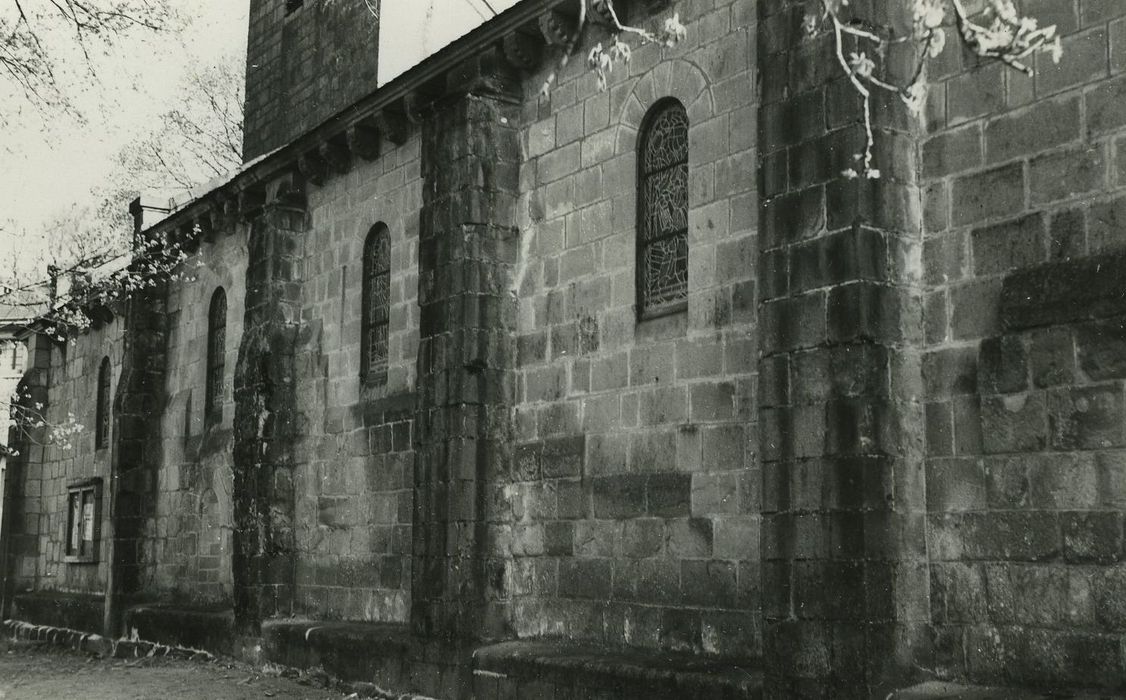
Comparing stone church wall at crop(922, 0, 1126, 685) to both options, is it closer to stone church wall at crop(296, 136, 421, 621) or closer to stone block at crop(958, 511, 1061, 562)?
stone block at crop(958, 511, 1061, 562)

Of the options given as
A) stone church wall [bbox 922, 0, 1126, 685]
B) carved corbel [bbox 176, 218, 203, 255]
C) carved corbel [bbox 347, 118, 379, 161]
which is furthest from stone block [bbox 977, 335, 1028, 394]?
carved corbel [bbox 176, 218, 203, 255]

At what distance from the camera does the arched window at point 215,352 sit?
18394 mm

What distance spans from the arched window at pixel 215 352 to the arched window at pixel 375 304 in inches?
186

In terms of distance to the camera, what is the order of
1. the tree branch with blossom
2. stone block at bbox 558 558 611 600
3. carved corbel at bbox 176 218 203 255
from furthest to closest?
carved corbel at bbox 176 218 203 255 → stone block at bbox 558 558 611 600 → the tree branch with blossom

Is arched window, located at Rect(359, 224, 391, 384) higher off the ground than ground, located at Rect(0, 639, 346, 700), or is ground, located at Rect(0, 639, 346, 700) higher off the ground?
arched window, located at Rect(359, 224, 391, 384)

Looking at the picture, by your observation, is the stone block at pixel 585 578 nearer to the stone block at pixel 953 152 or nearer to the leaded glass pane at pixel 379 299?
the stone block at pixel 953 152

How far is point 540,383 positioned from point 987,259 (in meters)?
4.79

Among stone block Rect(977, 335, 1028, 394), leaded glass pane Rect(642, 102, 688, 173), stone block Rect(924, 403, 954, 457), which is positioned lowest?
stone block Rect(924, 403, 954, 457)

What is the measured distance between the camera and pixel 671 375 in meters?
9.66

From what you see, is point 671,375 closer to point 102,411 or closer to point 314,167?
point 314,167

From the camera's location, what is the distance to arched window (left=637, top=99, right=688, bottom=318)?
991 cm

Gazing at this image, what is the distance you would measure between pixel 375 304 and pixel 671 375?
554cm

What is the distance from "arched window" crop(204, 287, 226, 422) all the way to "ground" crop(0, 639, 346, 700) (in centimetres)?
368

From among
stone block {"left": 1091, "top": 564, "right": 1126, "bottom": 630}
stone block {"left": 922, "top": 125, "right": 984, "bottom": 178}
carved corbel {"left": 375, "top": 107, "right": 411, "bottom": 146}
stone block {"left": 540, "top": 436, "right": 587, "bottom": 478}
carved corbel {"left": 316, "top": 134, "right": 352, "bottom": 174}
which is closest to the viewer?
stone block {"left": 1091, "top": 564, "right": 1126, "bottom": 630}
